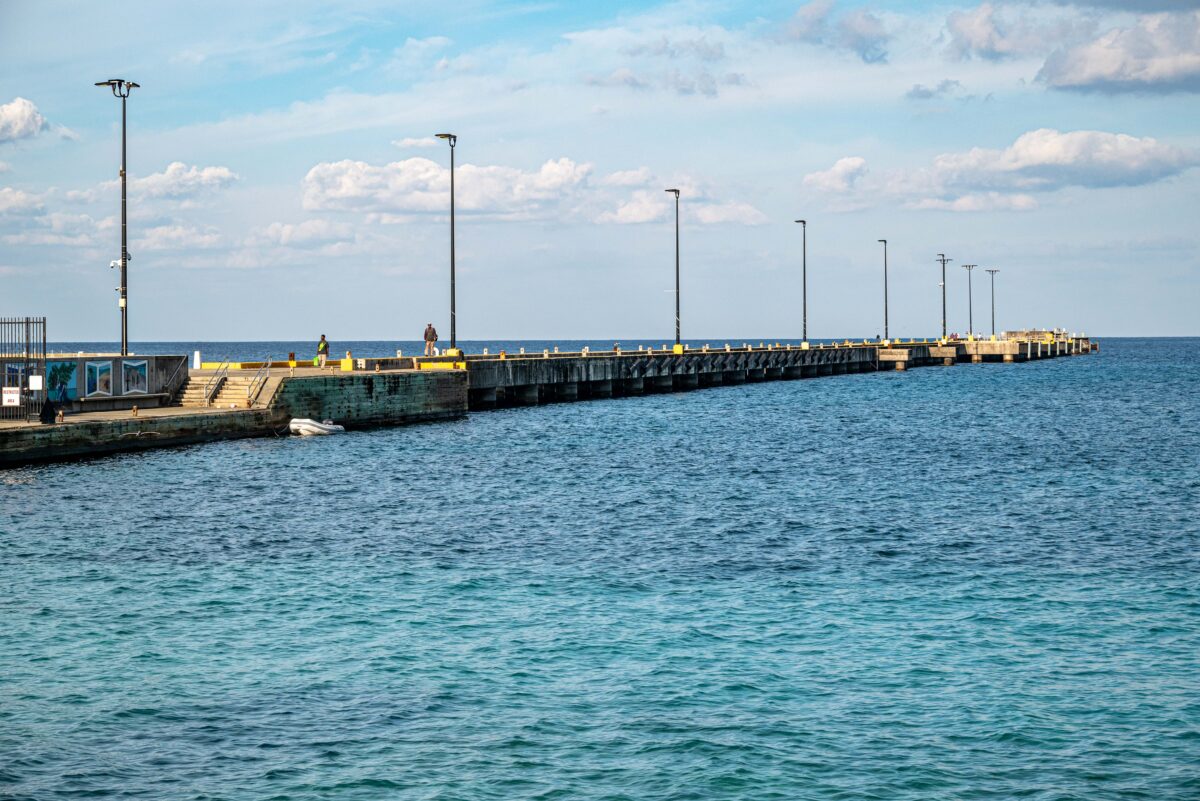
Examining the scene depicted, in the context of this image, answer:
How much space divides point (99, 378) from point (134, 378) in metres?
2.23

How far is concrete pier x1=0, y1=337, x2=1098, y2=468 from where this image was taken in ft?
127

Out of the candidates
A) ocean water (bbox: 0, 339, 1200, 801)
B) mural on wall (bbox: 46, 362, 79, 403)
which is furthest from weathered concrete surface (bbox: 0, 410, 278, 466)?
mural on wall (bbox: 46, 362, 79, 403)

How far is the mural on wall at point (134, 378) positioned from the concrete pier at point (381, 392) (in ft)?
3.60

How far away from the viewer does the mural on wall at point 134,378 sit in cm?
4506

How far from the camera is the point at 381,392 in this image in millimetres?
54844

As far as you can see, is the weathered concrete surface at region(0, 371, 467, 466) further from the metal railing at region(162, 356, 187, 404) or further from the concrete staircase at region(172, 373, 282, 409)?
the metal railing at region(162, 356, 187, 404)

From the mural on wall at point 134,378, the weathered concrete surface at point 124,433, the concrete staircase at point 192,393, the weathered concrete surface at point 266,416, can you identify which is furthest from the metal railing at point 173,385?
the weathered concrete surface at point 124,433

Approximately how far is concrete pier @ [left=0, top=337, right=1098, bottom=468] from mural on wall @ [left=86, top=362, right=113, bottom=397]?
0.84 m

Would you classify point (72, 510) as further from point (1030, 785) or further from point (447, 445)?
point (1030, 785)

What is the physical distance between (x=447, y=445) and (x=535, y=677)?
3381cm

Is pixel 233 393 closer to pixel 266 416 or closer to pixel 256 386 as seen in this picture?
pixel 256 386

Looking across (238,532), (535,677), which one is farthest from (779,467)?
(535,677)

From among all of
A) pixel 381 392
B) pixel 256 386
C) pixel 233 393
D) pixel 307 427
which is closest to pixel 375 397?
pixel 381 392

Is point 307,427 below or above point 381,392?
below
